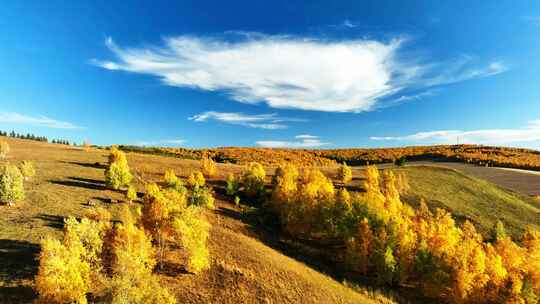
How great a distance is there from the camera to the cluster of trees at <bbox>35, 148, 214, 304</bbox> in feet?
90.5

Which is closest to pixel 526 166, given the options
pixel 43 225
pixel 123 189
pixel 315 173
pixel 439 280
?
pixel 315 173

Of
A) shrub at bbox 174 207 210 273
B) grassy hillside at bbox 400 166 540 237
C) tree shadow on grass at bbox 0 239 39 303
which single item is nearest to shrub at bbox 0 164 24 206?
tree shadow on grass at bbox 0 239 39 303

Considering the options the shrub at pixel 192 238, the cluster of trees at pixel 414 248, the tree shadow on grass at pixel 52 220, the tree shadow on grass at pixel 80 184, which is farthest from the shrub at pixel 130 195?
the cluster of trees at pixel 414 248

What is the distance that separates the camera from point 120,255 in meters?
31.5

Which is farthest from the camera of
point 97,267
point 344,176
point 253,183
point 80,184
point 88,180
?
point 344,176

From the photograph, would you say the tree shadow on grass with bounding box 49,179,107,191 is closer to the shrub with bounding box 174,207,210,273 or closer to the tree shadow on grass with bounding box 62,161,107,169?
the tree shadow on grass with bounding box 62,161,107,169

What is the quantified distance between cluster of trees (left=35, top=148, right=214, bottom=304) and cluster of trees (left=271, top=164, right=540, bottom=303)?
1257 inches

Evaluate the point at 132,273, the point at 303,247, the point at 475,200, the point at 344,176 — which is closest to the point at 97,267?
the point at 132,273

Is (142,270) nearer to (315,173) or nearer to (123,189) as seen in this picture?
(123,189)

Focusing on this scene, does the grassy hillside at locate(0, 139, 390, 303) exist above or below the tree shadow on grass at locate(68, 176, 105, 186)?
below

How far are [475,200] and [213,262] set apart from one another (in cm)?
9302

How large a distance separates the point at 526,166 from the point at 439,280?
17120 cm

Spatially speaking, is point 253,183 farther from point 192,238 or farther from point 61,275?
point 61,275

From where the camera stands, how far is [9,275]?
29.9 m
